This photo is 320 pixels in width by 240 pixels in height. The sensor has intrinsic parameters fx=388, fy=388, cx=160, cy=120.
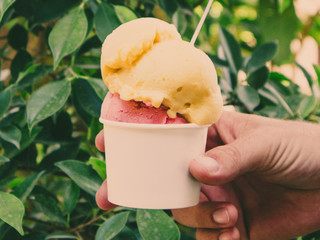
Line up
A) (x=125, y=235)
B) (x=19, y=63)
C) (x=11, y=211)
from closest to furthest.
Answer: (x=11, y=211)
(x=125, y=235)
(x=19, y=63)

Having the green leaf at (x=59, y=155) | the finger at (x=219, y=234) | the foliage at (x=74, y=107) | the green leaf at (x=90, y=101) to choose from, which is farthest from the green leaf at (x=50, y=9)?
the finger at (x=219, y=234)

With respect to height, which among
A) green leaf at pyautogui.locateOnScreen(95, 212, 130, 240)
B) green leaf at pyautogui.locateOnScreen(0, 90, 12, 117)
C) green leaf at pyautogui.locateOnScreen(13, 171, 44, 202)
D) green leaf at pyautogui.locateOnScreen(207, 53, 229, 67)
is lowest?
green leaf at pyautogui.locateOnScreen(95, 212, 130, 240)

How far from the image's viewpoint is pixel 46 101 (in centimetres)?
86

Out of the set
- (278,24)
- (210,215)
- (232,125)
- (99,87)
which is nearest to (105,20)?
(99,87)

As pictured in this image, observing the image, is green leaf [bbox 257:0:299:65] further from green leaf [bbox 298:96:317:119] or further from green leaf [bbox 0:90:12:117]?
green leaf [bbox 0:90:12:117]

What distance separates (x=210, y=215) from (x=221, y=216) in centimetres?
4

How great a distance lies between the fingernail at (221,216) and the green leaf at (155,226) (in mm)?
92

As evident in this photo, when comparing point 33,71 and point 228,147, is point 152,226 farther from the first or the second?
point 33,71

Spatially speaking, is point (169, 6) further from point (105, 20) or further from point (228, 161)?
point (228, 161)

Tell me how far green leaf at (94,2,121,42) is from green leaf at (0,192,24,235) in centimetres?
39

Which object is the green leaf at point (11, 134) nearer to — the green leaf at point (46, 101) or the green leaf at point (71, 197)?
the green leaf at point (46, 101)

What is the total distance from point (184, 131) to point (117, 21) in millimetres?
396

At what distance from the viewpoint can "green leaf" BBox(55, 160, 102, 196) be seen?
87 cm

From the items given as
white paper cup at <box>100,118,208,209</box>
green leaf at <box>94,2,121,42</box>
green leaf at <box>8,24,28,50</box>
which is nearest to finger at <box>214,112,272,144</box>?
white paper cup at <box>100,118,208,209</box>
